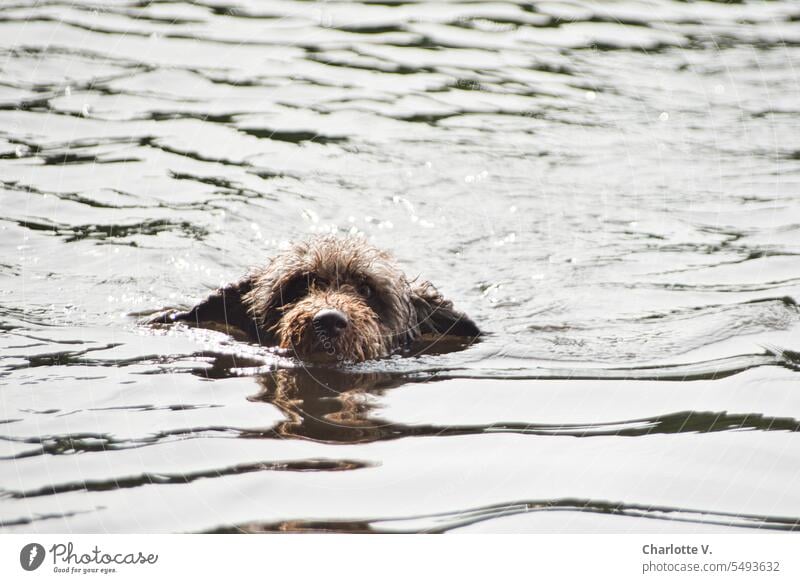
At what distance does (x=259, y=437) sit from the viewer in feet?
19.7

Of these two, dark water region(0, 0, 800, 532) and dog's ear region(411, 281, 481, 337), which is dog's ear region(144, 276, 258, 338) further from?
dog's ear region(411, 281, 481, 337)

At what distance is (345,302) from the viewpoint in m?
7.98

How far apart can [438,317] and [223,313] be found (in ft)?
5.47

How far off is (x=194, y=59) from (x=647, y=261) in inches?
257

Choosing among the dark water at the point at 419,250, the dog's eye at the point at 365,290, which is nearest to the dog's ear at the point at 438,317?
the dark water at the point at 419,250

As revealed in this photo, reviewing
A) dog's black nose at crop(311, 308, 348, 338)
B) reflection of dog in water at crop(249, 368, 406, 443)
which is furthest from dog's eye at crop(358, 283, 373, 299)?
reflection of dog in water at crop(249, 368, 406, 443)

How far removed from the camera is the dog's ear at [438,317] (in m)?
8.68

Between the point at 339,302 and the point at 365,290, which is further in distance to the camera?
the point at 365,290

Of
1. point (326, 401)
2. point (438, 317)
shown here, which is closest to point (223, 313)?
point (438, 317)

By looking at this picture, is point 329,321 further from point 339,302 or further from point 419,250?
point 419,250

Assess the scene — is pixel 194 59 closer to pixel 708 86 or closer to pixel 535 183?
pixel 535 183

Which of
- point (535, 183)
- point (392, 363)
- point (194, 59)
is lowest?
point (392, 363)

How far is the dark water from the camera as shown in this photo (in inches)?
212
